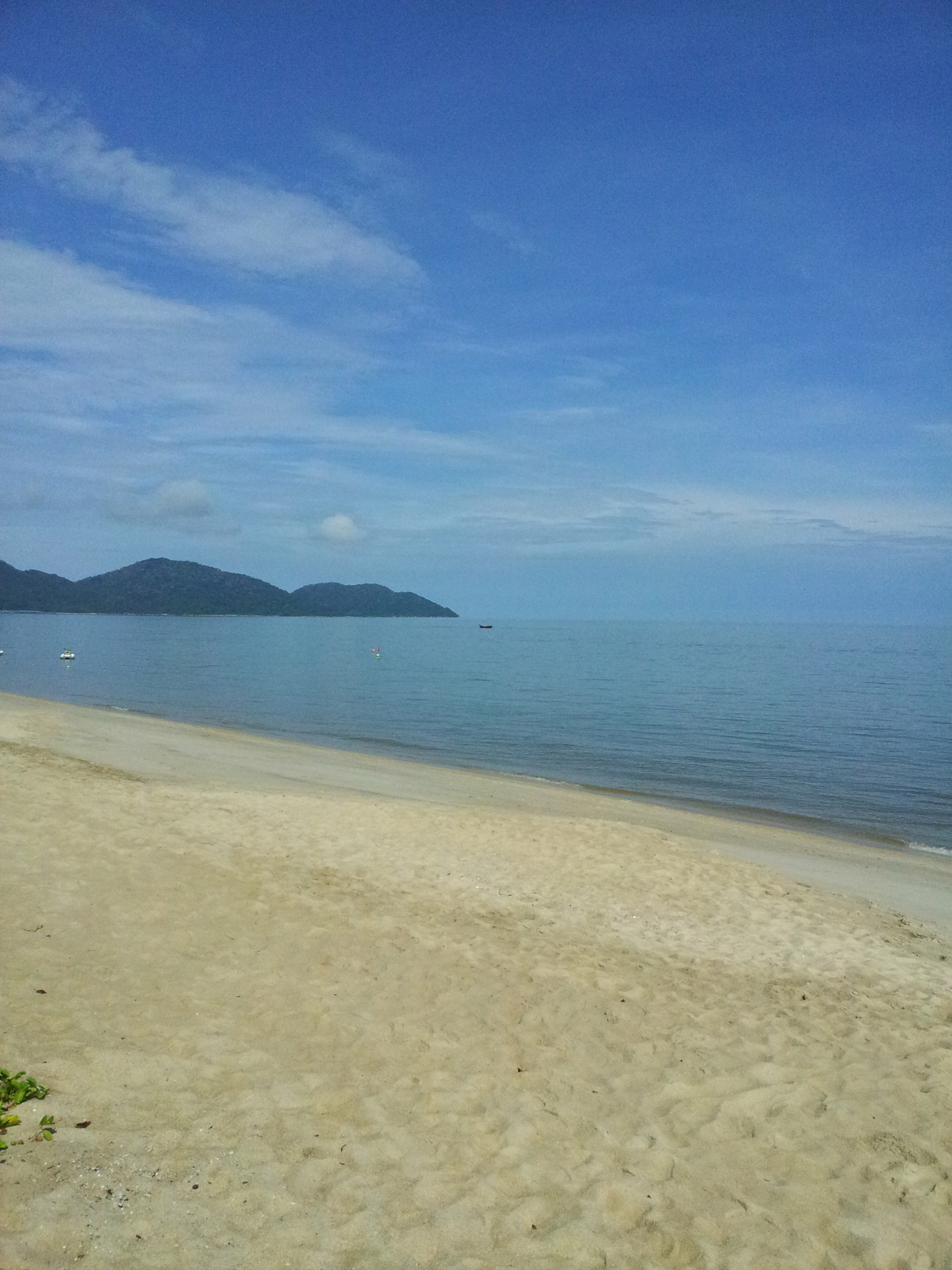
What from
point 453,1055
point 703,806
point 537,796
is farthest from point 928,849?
point 453,1055

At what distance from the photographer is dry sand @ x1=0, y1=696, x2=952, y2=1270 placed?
4891mm

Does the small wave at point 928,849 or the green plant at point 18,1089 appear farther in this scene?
the small wave at point 928,849

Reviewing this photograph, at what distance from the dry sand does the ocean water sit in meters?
11.3

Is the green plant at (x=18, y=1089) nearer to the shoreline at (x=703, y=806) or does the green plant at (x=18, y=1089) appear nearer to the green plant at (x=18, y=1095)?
the green plant at (x=18, y=1095)

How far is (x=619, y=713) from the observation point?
41.6m

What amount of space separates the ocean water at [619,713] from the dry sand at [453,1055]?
11315mm

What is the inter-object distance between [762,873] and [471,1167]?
408 inches

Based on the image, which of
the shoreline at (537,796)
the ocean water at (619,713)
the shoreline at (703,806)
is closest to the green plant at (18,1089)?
the shoreline at (537,796)

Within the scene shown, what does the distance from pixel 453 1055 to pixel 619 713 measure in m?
35.4

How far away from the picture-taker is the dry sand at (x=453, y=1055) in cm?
489

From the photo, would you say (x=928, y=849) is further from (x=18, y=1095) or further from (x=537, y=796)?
(x=18, y=1095)

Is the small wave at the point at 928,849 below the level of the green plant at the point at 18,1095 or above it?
below

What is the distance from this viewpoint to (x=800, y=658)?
92.6 m

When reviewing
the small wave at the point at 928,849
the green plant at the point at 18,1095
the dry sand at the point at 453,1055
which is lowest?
the small wave at the point at 928,849
